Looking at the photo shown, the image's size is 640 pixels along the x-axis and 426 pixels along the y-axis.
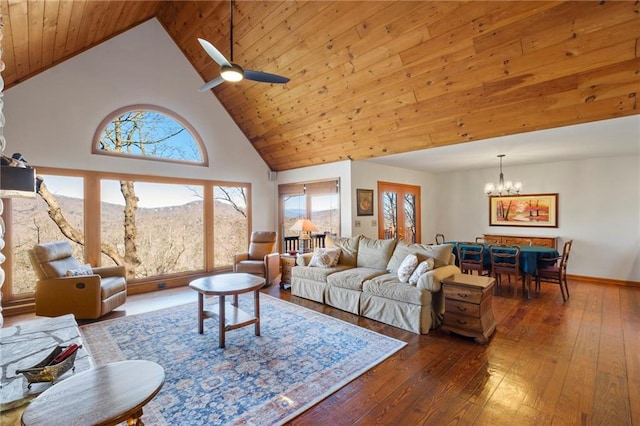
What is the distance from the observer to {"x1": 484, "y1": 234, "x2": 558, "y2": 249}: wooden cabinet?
6.28 metres

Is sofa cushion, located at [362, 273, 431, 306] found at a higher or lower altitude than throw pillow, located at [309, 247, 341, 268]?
lower

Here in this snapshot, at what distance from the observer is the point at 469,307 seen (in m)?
3.32

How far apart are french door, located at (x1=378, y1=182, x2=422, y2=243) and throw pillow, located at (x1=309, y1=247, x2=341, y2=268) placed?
6.51 feet

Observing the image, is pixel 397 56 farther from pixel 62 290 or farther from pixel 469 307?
pixel 62 290

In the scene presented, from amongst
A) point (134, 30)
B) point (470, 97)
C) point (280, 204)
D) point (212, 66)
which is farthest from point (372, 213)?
point (134, 30)

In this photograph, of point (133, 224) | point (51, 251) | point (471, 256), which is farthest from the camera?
point (133, 224)

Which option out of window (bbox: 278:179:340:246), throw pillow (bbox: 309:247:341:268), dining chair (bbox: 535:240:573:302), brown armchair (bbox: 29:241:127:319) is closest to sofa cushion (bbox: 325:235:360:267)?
throw pillow (bbox: 309:247:341:268)

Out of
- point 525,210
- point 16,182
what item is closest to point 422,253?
point 16,182

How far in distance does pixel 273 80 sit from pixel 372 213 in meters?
3.72

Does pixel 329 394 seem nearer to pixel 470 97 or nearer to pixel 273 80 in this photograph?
pixel 273 80

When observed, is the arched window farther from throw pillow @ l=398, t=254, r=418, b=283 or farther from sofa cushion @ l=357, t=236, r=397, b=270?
throw pillow @ l=398, t=254, r=418, b=283

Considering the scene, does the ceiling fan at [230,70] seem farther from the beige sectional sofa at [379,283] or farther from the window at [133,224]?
the window at [133,224]

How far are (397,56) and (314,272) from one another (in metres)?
3.23

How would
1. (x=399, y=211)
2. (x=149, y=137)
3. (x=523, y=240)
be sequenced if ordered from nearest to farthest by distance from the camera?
(x=149, y=137) → (x=523, y=240) → (x=399, y=211)
